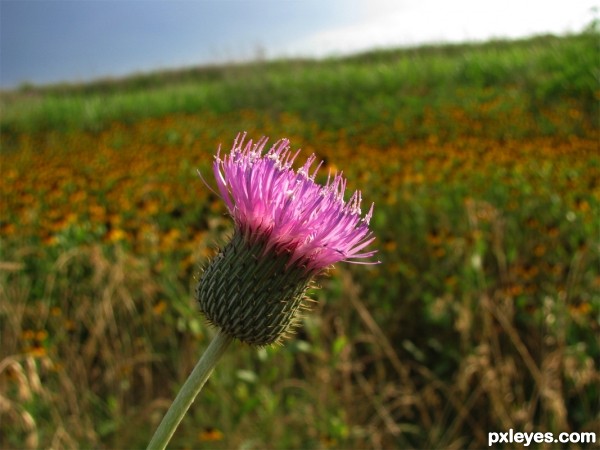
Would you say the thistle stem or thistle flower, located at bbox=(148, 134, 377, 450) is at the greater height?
thistle flower, located at bbox=(148, 134, 377, 450)

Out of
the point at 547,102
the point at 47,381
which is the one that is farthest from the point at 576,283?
the point at 547,102

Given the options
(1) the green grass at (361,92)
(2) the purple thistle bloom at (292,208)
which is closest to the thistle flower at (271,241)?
(2) the purple thistle bloom at (292,208)

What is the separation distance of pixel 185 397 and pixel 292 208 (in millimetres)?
397

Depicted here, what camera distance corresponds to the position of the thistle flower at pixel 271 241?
1.18m

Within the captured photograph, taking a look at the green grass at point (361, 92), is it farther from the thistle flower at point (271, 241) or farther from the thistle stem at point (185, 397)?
the thistle stem at point (185, 397)

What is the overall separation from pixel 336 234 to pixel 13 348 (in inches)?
110

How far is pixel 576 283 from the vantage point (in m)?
3.96

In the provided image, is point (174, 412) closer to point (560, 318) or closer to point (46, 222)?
point (560, 318)

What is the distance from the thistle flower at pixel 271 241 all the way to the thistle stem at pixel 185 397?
5.6 inches

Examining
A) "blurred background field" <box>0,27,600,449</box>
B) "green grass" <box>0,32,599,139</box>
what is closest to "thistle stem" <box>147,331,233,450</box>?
"blurred background field" <box>0,27,600,449</box>

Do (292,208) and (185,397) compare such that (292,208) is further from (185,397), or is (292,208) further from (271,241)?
(185,397)

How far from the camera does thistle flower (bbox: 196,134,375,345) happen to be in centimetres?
118

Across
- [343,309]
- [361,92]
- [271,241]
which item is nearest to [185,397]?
[271,241]

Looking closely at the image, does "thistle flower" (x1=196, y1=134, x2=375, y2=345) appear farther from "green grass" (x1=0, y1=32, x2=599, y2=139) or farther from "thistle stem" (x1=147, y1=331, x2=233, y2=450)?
"green grass" (x1=0, y1=32, x2=599, y2=139)
